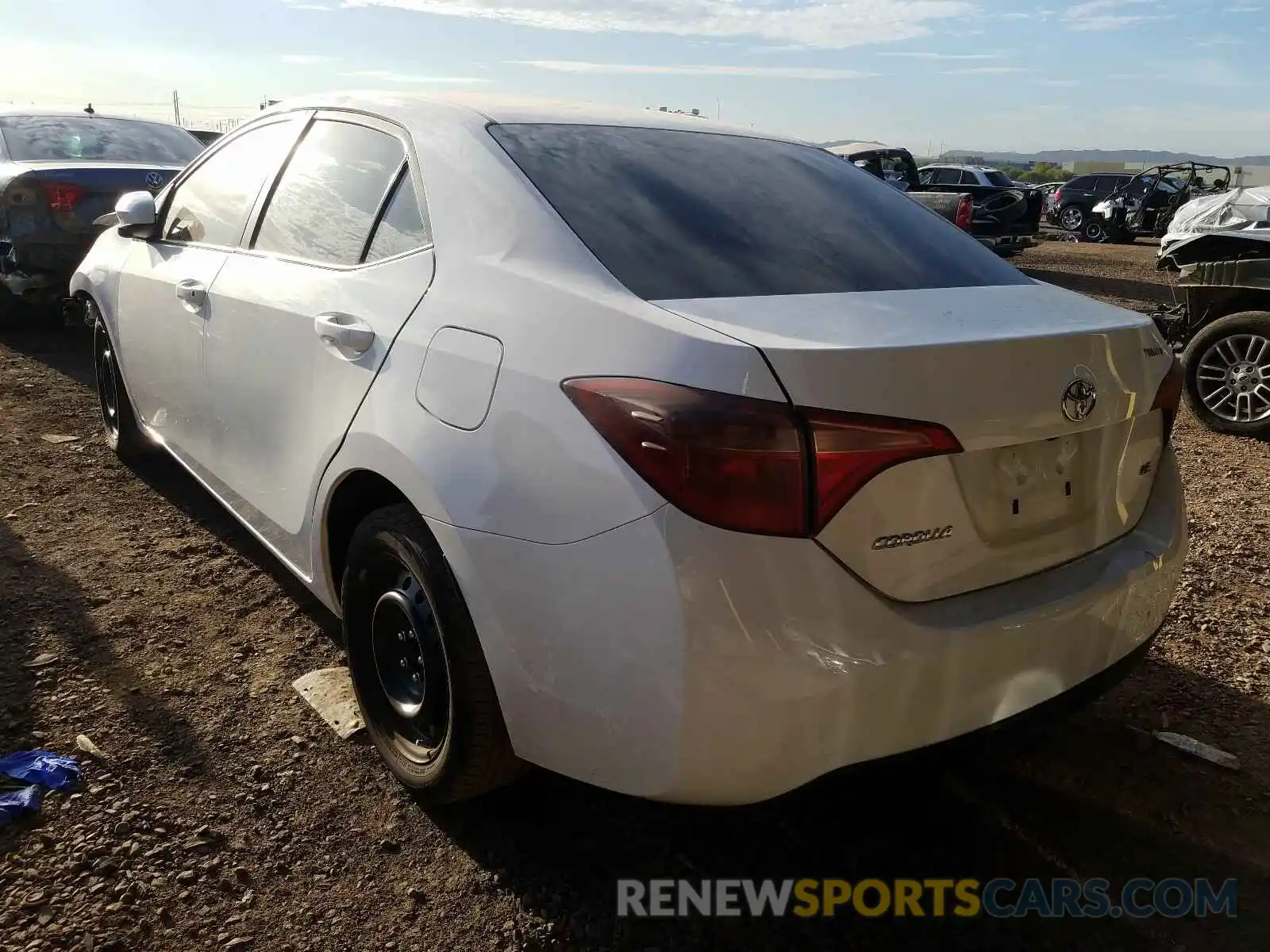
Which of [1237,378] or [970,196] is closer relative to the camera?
[1237,378]

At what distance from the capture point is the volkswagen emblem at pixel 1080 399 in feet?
6.08

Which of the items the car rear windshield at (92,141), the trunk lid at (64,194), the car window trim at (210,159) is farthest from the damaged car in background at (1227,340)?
the car rear windshield at (92,141)

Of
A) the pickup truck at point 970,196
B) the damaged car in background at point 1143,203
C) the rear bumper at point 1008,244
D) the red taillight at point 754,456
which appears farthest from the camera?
the damaged car in background at point 1143,203

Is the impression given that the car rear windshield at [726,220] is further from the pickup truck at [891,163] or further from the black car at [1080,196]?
the black car at [1080,196]

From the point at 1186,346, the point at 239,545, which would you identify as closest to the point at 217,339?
the point at 239,545

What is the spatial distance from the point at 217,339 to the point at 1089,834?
2.76 metres

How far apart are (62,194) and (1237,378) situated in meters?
7.47

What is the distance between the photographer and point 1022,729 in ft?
6.37

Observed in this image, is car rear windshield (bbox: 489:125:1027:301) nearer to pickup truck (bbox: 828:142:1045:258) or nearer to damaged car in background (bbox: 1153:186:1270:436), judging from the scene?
damaged car in background (bbox: 1153:186:1270:436)

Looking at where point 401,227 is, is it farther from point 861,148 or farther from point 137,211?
point 861,148

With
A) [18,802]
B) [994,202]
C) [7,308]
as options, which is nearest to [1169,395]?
[18,802]

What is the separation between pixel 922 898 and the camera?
84.0 inches

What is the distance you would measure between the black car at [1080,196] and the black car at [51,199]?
23601 mm

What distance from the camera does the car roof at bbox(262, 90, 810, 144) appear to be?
2.47 meters
